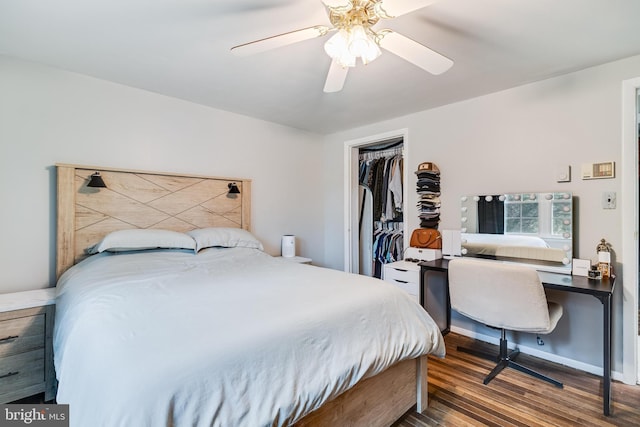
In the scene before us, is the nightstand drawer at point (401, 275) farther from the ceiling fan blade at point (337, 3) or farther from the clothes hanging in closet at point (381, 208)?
the ceiling fan blade at point (337, 3)

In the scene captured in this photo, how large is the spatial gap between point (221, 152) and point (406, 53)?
2318mm

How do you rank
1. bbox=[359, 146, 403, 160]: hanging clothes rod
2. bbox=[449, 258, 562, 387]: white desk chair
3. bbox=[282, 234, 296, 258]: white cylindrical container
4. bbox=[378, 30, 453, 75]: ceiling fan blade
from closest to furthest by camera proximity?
1. bbox=[378, 30, 453, 75]: ceiling fan blade
2. bbox=[449, 258, 562, 387]: white desk chair
3. bbox=[282, 234, 296, 258]: white cylindrical container
4. bbox=[359, 146, 403, 160]: hanging clothes rod

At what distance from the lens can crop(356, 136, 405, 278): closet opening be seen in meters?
4.09

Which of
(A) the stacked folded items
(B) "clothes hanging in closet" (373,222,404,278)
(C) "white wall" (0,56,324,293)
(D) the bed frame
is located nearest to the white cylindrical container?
(C) "white wall" (0,56,324,293)

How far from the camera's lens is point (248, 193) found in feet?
11.3

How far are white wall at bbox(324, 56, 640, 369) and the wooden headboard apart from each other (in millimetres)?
2260

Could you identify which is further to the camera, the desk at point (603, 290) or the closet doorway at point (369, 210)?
the closet doorway at point (369, 210)

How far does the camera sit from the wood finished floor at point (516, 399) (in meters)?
1.73

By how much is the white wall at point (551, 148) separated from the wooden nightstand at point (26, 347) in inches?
133

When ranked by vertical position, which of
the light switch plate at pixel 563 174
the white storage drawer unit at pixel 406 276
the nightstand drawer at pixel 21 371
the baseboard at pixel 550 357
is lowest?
the baseboard at pixel 550 357

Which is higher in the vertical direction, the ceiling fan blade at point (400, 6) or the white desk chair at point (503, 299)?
the ceiling fan blade at point (400, 6)

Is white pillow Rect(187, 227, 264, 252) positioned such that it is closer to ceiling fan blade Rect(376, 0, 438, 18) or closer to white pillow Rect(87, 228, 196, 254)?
white pillow Rect(87, 228, 196, 254)

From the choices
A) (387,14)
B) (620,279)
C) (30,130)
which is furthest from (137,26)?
(620,279)

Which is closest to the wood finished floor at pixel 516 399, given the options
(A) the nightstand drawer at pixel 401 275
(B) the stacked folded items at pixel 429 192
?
(A) the nightstand drawer at pixel 401 275
